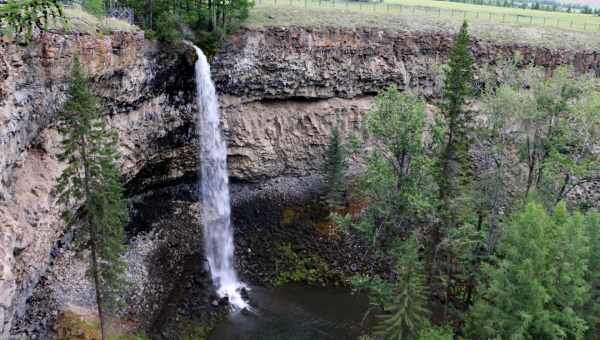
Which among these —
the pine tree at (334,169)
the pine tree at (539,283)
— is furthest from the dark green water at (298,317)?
the pine tree at (539,283)

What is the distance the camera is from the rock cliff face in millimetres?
19594

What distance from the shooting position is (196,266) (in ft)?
106

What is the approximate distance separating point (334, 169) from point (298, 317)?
10940 millimetres

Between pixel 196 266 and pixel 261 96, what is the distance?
12532 millimetres

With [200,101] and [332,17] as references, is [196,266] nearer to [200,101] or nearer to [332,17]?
[200,101]


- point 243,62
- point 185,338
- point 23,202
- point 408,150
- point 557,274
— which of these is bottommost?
point 185,338

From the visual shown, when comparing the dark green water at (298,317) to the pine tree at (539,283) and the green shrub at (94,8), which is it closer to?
the pine tree at (539,283)

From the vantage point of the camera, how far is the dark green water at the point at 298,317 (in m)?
27.8

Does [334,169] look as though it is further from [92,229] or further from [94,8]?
[92,229]

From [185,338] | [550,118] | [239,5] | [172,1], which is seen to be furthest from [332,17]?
[185,338]

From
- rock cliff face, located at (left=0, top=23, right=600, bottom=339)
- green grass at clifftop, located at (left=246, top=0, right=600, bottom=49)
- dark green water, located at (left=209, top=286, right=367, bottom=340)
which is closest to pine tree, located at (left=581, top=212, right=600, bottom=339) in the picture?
dark green water, located at (left=209, top=286, right=367, bottom=340)

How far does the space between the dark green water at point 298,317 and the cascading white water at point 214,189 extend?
7.54 ft

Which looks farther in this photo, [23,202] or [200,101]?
[200,101]

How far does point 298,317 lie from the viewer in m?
29.5
